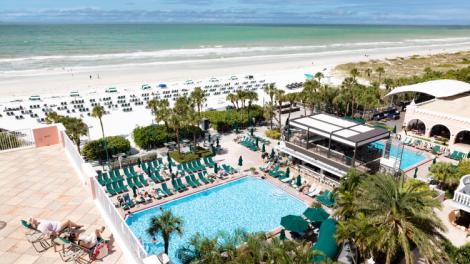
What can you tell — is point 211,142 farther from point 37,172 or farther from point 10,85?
point 10,85

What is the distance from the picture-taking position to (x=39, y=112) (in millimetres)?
38406

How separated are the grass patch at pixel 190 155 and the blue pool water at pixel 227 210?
5.20 meters

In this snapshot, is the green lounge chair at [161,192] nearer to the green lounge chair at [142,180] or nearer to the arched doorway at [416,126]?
the green lounge chair at [142,180]

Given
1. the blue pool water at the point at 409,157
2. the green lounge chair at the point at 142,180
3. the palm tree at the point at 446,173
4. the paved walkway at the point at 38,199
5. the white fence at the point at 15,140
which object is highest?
the white fence at the point at 15,140

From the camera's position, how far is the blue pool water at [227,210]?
18969mm

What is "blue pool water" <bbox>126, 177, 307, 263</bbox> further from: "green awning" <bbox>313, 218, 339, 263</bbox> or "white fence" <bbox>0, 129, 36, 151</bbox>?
"white fence" <bbox>0, 129, 36, 151</bbox>

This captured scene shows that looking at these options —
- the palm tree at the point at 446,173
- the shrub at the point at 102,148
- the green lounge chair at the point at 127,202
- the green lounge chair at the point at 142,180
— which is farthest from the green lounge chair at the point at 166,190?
the palm tree at the point at 446,173

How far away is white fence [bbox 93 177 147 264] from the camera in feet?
24.0

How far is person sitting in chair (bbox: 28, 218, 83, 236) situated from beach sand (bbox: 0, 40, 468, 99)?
44259 mm

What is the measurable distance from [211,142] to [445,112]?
900 inches

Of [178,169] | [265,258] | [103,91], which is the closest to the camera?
[265,258]

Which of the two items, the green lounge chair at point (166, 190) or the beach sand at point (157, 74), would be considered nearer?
the green lounge chair at point (166, 190)

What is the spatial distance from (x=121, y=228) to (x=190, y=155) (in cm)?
2029

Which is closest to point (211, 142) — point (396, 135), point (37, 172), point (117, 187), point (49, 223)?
point (117, 187)
